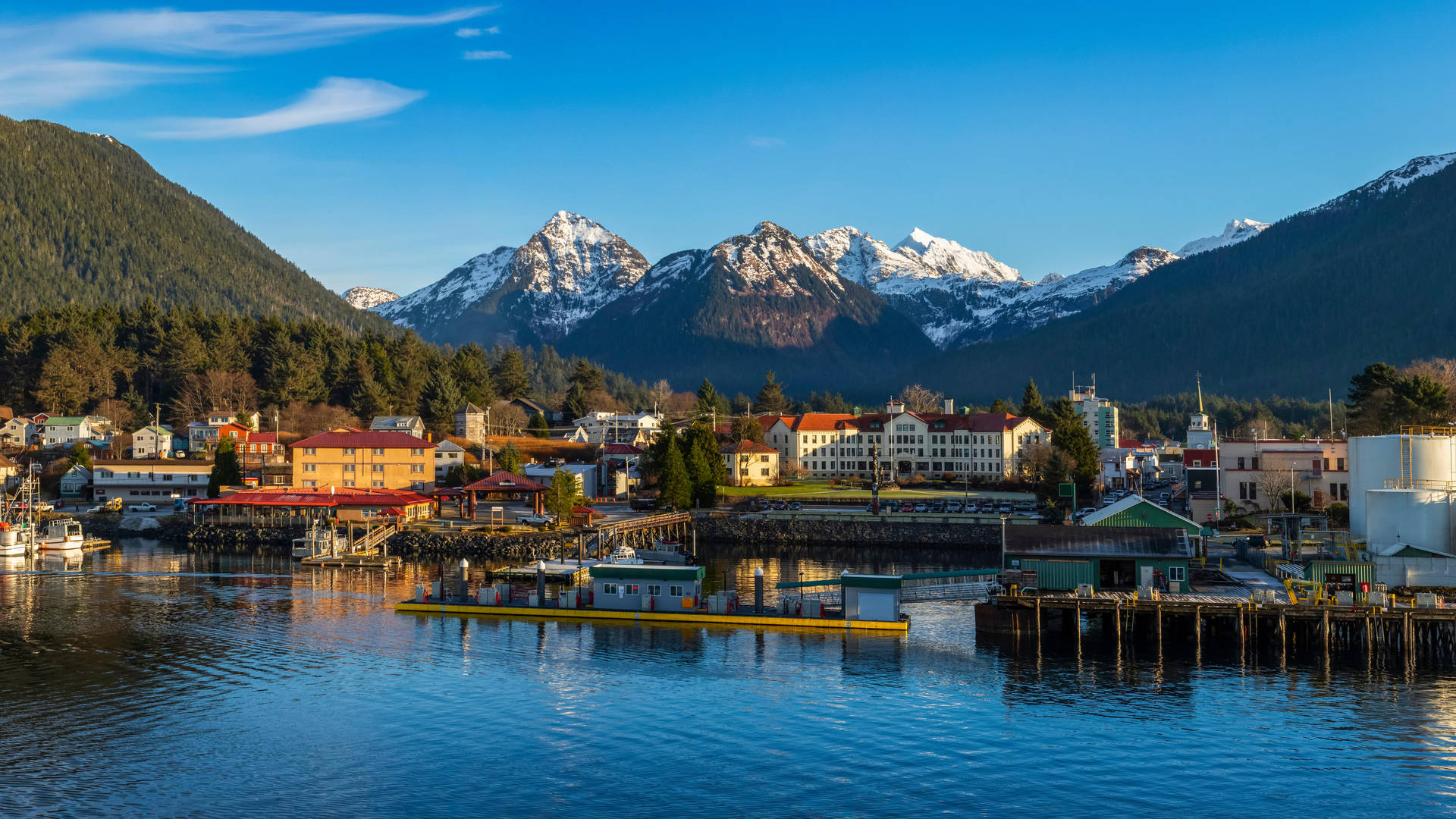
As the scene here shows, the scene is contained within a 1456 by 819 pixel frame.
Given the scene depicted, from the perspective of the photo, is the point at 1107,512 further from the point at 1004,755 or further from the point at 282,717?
the point at 282,717

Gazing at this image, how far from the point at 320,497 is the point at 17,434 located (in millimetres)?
71100

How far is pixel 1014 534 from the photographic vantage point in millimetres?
56469

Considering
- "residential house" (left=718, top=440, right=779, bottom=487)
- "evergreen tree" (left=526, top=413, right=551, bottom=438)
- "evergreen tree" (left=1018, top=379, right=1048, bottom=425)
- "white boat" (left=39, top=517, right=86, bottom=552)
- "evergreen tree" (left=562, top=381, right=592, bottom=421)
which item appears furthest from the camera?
"evergreen tree" (left=562, top=381, right=592, bottom=421)

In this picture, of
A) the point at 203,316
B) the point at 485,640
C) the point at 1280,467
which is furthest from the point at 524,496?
the point at 203,316

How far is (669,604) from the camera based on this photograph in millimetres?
55969

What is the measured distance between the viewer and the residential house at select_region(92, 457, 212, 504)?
373 ft

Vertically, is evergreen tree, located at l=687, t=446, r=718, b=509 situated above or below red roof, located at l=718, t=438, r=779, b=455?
below

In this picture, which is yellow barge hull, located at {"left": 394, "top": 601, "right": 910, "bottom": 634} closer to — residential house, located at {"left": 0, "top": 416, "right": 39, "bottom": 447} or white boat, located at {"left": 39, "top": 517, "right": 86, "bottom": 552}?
white boat, located at {"left": 39, "top": 517, "right": 86, "bottom": 552}

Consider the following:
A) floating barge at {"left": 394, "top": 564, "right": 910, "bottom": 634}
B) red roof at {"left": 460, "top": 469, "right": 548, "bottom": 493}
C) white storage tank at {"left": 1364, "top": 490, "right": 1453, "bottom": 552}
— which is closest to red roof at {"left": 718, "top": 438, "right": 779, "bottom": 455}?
red roof at {"left": 460, "top": 469, "right": 548, "bottom": 493}

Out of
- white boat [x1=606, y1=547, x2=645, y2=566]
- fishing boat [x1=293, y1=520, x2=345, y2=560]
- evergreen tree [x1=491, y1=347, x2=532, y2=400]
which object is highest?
evergreen tree [x1=491, y1=347, x2=532, y2=400]

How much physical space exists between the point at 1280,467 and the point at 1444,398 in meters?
13.0

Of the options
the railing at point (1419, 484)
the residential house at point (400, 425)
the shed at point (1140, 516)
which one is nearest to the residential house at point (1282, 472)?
the railing at point (1419, 484)

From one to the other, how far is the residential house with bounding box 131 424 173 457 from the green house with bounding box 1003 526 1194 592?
113m

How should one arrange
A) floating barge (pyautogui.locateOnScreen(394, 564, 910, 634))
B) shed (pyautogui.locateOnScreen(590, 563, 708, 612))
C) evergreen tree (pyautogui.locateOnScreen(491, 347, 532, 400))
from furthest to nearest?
evergreen tree (pyautogui.locateOnScreen(491, 347, 532, 400)), shed (pyautogui.locateOnScreen(590, 563, 708, 612)), floating barge (pyautogui.locateOnScreen(394, 564, 910, 634))
